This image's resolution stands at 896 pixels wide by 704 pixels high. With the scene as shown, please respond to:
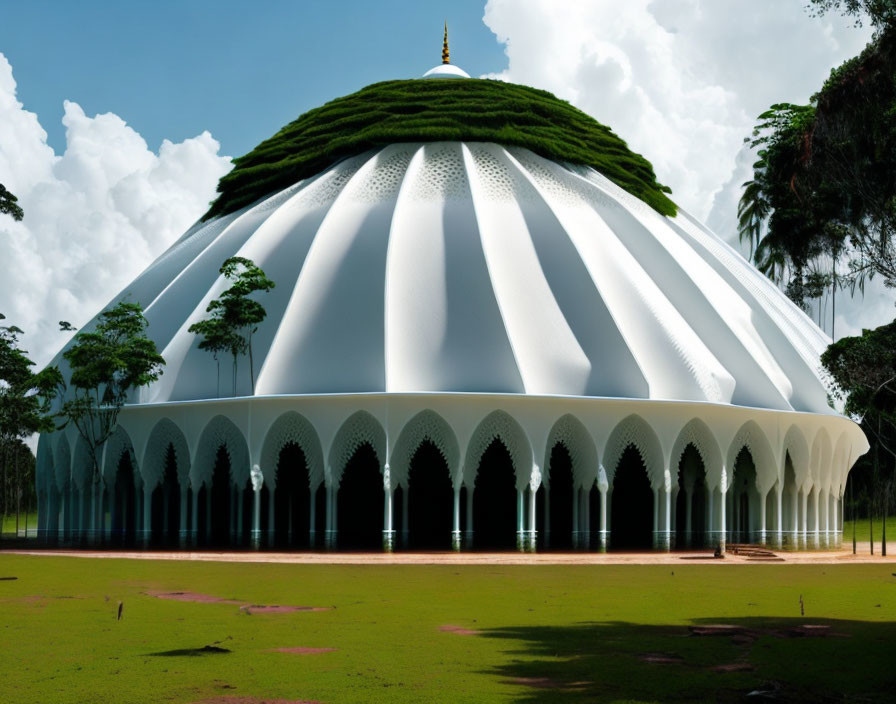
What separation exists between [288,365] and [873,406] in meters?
19.4

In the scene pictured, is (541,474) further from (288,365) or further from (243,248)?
(243,248)

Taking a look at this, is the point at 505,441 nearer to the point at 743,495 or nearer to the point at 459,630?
the point at 743,495

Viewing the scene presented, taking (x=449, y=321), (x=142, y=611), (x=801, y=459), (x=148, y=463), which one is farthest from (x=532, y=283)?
(x=142, y=611)

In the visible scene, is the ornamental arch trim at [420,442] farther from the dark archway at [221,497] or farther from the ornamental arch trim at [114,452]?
the ornamental arch trim at [114,452]

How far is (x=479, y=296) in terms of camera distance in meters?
40.2

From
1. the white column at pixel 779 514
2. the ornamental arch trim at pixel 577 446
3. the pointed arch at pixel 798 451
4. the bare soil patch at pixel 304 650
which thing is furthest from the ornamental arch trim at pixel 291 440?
the bare soil patch at pixel 304 650

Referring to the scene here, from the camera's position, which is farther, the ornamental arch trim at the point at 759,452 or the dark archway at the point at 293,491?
the dark archway at the point at 293,491

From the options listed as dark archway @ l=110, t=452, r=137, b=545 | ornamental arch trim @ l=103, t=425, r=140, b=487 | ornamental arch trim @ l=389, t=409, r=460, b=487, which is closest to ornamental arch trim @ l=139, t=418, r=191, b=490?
ornamental arch trim @ l=103, t=425, r=140, b=487

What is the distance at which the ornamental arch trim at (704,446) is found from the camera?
3781 centimetres

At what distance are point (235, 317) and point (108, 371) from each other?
195 inches

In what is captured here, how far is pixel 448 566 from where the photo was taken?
26562 millimetres

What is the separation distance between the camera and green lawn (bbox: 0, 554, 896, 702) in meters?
9.73

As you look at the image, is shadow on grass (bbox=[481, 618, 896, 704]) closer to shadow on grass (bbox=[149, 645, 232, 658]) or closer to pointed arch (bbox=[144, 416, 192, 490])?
shadow on grass (bbox=[149, 645, 232, 658])

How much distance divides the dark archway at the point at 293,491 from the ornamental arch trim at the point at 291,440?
4.72 m
